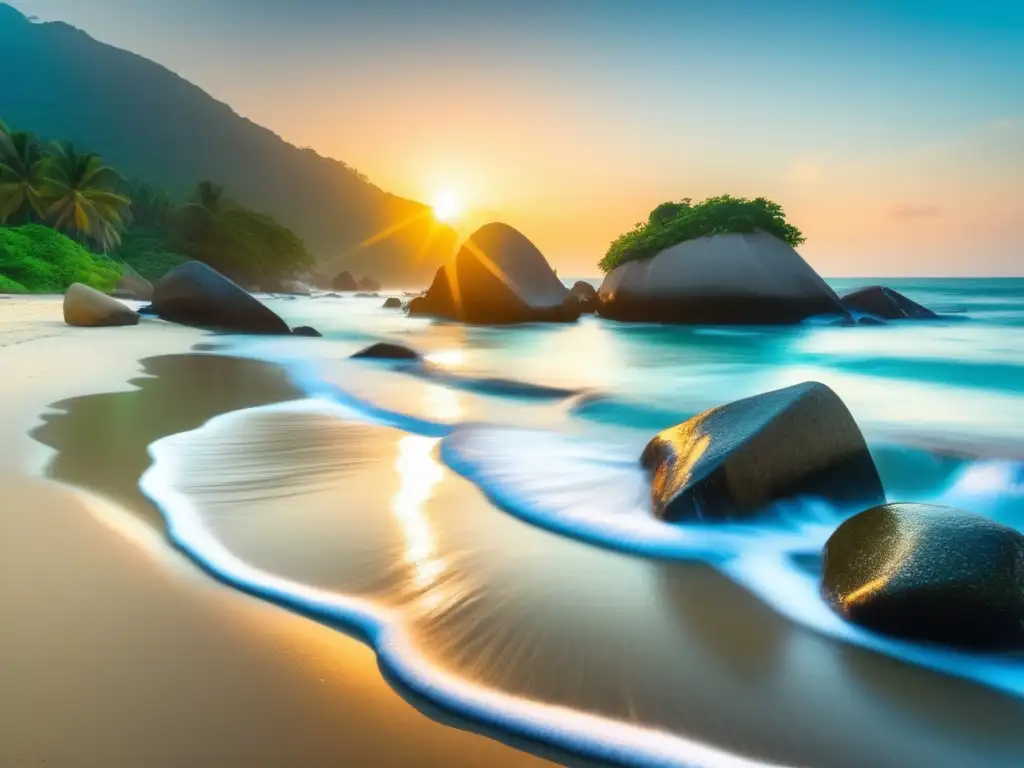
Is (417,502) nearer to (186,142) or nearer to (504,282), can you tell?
(504,282)

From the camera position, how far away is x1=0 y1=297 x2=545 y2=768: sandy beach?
5.24 feet

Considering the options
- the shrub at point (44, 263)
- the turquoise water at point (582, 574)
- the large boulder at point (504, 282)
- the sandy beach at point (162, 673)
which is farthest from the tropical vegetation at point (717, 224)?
the shrub at point (44, 263)

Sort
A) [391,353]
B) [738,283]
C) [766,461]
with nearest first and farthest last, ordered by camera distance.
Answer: [766,461], [391,353], [738,283]

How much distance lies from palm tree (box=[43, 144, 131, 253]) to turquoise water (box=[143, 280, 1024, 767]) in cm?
3645

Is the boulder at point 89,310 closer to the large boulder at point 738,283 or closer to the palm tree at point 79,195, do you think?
the large boulder at point 738,283

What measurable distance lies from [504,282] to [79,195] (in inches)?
1082

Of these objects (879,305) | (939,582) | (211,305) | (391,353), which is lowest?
(939,582)

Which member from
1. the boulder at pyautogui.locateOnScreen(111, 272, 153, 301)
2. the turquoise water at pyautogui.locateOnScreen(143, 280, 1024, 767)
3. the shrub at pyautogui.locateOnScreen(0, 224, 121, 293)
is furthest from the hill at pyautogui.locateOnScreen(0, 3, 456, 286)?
the turquoise water at pyautogui.locateOnScreen(143, 280, 1024, 767)

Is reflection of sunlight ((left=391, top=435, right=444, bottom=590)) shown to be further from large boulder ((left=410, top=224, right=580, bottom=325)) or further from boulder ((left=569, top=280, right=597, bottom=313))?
boulder ((left=569, top=280, right=597, bottom=313))

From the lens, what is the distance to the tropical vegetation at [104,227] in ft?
91.8

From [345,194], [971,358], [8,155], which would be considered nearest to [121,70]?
[345,194]

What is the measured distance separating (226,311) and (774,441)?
15.1 meters

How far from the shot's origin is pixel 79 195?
114 ft

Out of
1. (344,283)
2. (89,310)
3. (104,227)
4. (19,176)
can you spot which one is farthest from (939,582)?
(344,283)
